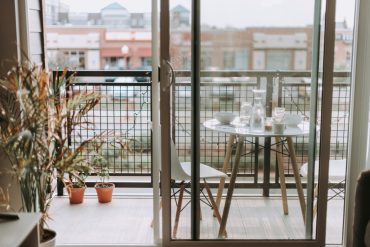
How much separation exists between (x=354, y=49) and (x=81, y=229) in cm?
229

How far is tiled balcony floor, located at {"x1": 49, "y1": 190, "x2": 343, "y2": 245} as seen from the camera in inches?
125

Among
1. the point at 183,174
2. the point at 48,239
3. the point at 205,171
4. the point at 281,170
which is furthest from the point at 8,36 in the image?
the point at 281,170

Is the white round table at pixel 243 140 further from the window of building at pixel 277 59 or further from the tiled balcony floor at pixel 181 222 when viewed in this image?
the window of building at pixel 277 59

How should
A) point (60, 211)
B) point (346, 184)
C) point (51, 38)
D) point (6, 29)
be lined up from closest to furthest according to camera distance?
point (6, 29) < point (346, 184) < point (60, 211) < point (51, 38)

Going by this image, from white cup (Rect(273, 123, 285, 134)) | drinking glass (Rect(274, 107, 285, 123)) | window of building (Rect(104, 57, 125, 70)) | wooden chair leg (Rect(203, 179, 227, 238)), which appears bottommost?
wooden chair leg (Rect(203, 179, 227, 238))

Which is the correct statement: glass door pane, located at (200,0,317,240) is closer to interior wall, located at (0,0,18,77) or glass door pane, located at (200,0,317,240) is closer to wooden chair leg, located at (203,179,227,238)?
wooden chair leg, located at (203,179,227,238)

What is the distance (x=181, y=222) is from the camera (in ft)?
10.4

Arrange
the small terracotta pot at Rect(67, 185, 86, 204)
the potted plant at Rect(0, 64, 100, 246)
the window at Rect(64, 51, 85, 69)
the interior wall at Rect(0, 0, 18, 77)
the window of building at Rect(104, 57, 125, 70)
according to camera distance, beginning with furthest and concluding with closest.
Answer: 1. the window of building at Rect(104, 57, 125, 70)
2. the window at Rect(64, 51, 85, 69)
3. the small terracotta pot at Rect(67, 185, 86, 204)
4. the interior wall at Rect(0, 0, 18, 77)
5. the potted plant at Rect(0, 64, 100, 246)

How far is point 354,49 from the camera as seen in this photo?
3.02m

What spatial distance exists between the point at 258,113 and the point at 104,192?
177cm

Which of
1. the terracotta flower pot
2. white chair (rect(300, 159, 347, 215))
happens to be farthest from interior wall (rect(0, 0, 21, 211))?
white chair (rect(300, 159, 347, 215))

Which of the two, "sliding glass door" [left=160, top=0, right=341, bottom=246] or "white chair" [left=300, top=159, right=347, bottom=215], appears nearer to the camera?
"sliding glass door" [left=160, top=0, right=341, bottom=246]

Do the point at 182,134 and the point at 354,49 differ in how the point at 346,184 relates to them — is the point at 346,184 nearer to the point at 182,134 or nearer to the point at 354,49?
the point at 354,49

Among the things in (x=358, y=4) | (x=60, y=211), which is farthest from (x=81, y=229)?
(x=358, y=4)
